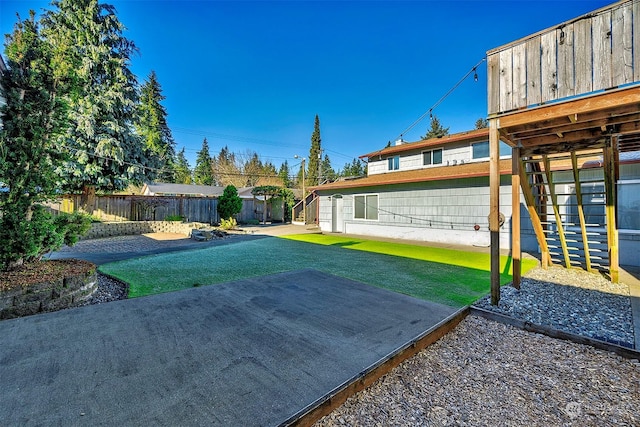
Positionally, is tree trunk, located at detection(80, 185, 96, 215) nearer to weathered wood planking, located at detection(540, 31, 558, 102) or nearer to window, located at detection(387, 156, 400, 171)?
window, located at detection(387, 156, 400, 171)

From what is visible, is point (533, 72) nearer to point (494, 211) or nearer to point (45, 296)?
point (494, 211)

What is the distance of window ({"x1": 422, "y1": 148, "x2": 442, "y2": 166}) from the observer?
→ 474 inches

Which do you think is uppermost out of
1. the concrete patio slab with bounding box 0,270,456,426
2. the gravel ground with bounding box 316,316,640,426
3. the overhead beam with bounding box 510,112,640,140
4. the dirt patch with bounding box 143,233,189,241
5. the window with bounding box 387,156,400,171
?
the window with bounding box 387,156,400,171

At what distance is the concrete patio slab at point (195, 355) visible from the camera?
6.01 ft

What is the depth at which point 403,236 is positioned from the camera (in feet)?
37.8

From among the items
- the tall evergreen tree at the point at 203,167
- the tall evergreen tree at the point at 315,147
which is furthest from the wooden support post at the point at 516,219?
the tall evergreen tree at the point at 203,167

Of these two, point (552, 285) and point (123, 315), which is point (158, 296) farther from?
point (552, 285)

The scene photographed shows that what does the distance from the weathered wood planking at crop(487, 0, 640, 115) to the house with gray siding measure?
4804mm

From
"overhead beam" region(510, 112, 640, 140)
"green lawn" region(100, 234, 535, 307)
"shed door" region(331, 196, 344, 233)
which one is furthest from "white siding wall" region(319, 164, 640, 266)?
"overhead beam" region(510, 112, 640, 140)

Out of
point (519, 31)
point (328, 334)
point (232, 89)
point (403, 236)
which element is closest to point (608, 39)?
point (328, 334)

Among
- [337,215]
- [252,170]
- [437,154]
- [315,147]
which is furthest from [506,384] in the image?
[315,147]

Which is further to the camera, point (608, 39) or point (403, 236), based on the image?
point (403, 236)

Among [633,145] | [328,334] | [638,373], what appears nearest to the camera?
[638,373]

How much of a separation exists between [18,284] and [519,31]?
515 inches
